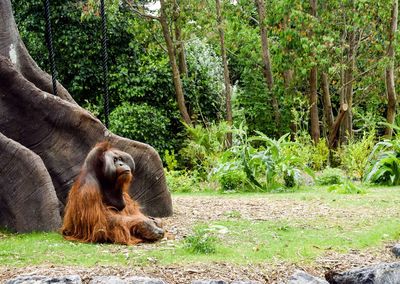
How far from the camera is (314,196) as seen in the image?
30.7ft

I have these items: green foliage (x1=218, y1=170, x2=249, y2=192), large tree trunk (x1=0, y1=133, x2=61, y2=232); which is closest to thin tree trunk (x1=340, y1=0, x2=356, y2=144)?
green foliage (x1=218, y1=170, x2=249, y2=192)

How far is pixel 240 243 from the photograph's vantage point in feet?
20.0

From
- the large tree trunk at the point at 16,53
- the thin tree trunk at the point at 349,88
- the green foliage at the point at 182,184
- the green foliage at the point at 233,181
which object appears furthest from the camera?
the thin tree trunk at the point at 349,88

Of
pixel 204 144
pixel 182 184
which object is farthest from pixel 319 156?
pixel 182 184

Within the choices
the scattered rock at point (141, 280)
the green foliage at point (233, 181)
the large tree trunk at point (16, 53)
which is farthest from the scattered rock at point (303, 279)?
the green foliage at point (233, 181)

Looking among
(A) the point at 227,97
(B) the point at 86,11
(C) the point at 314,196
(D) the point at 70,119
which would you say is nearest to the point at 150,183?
(D) the point at 70,119

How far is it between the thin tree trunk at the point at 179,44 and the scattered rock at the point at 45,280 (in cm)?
1255

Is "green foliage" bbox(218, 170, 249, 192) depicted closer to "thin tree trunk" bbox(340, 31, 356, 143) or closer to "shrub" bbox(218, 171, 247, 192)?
"shrub" bbox(218, 171, 247, 192)

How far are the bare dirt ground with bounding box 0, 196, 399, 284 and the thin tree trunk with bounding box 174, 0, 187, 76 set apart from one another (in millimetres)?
9273

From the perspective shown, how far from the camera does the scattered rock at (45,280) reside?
482 centimetres

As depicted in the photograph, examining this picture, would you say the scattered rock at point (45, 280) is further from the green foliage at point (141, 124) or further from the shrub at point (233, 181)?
the green foliage at point (141, 124)

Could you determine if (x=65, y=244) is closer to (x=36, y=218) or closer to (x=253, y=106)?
(x=36, y=218)

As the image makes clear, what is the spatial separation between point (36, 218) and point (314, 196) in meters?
4.18

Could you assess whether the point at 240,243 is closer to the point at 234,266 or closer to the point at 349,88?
the point at 234,266
